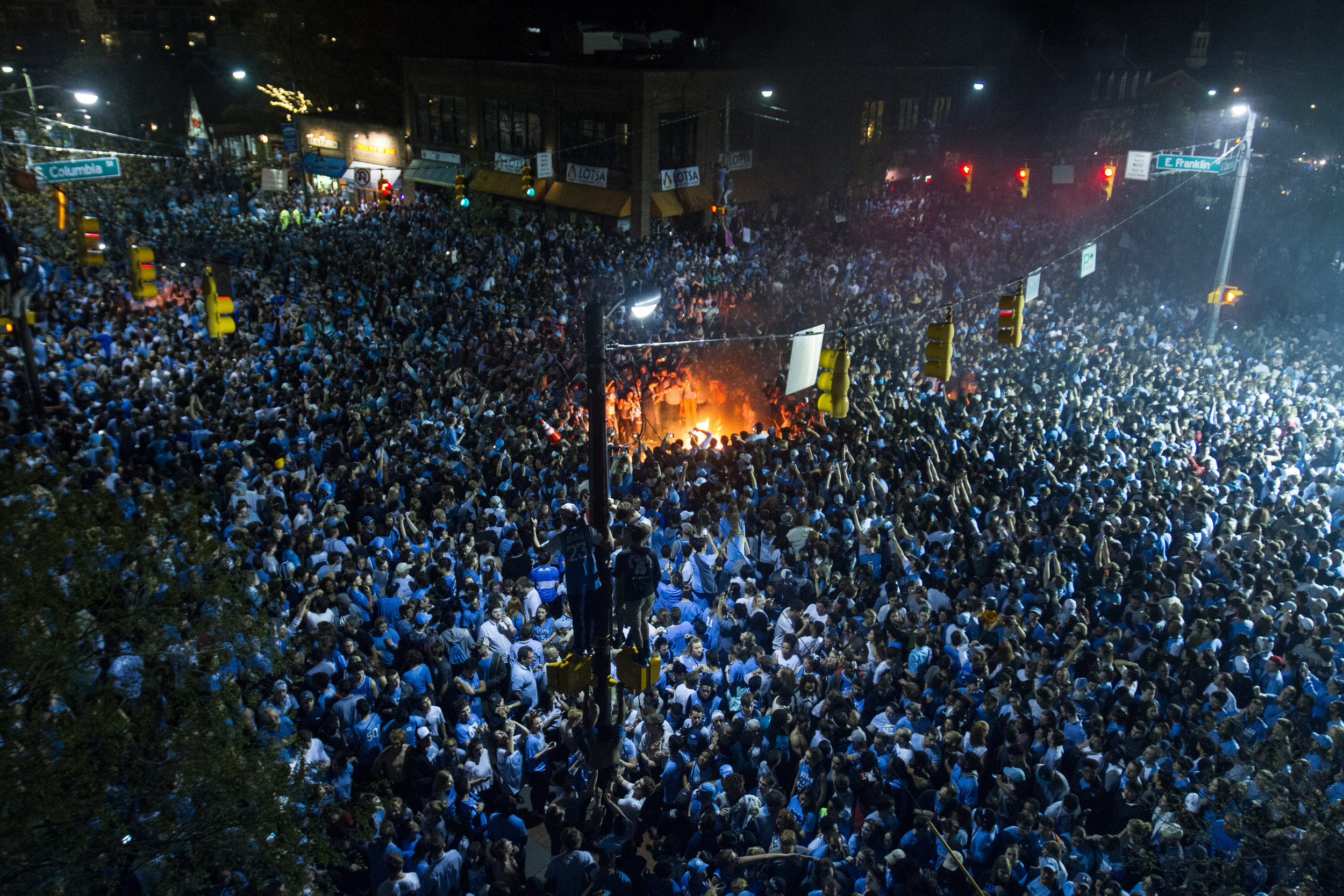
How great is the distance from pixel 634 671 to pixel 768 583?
345 centimetres

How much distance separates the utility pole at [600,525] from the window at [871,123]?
113 feet

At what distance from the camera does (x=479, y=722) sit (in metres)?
7.69

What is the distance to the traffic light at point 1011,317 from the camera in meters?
12.8

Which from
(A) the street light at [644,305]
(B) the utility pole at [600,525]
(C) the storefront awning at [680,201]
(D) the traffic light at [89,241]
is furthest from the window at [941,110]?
(B) the utility pole at [600,525]

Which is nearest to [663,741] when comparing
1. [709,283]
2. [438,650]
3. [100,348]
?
[438,650]

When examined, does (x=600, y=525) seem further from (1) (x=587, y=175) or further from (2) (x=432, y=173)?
(2) (x=432, y=173)

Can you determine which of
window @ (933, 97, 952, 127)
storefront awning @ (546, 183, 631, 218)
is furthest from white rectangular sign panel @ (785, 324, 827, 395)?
window @ (933, 97, 952, 127)

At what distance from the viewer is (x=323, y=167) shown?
3962 centimetres

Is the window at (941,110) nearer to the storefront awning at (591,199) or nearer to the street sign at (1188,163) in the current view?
the storefront awning at (591,199)

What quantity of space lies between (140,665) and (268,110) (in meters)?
55.1

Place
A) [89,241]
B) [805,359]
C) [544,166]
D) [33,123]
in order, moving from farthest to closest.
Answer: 1. [544,166]
2. [33,123]
3. [89,241]
4. [805,359]

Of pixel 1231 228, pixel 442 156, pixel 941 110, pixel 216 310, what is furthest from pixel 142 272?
pixel 941 110

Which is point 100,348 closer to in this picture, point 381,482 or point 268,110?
point 381,482

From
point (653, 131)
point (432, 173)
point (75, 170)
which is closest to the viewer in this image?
point (75, 170)
